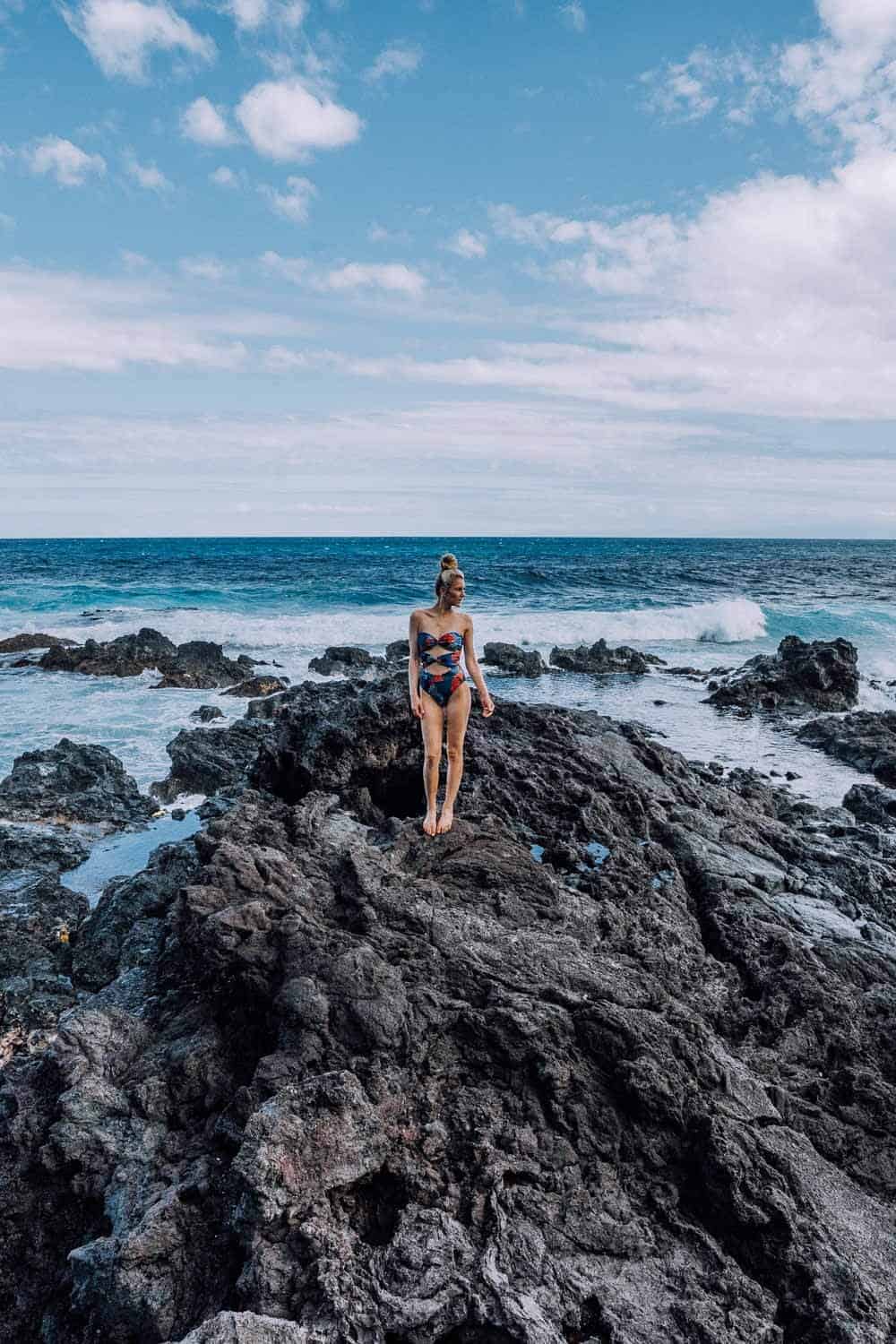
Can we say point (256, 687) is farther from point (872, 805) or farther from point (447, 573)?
point (447, 573)

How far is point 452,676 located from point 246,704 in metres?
12.8

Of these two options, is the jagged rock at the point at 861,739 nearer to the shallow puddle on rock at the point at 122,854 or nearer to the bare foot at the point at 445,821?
the bare foot at the point at 445,821

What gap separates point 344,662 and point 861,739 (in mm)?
14288

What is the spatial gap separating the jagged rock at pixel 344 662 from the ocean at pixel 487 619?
0.55m

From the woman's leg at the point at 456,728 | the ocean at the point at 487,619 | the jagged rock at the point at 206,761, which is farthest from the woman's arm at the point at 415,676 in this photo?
the ocean at the point at 487,619

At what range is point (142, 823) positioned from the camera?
32.6 ft

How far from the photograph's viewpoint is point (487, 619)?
1320 inches

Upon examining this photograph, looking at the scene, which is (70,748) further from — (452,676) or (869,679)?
(869,679)

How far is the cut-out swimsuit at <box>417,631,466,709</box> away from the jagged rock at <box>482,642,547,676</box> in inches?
629

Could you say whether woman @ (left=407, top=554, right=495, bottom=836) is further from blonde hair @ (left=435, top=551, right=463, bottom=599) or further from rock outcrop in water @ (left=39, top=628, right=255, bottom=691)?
rock outcrop in water @ (left=39, top=628, right=255, bottom=691)

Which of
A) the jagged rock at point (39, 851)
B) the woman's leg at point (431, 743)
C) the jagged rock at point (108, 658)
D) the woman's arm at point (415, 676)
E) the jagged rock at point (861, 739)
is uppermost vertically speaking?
the woman's arm at point (415, 676)

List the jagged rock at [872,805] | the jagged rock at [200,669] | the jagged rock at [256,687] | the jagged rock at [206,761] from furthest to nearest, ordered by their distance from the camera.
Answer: the jagged rock at [200,669] < the jagged rock at [256,687] < the jagged rock at [206,761] < the jagged rock at [872,805]

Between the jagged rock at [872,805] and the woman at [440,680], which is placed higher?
the woman at [440,680]

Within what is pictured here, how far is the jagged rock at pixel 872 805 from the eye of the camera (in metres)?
9.87
